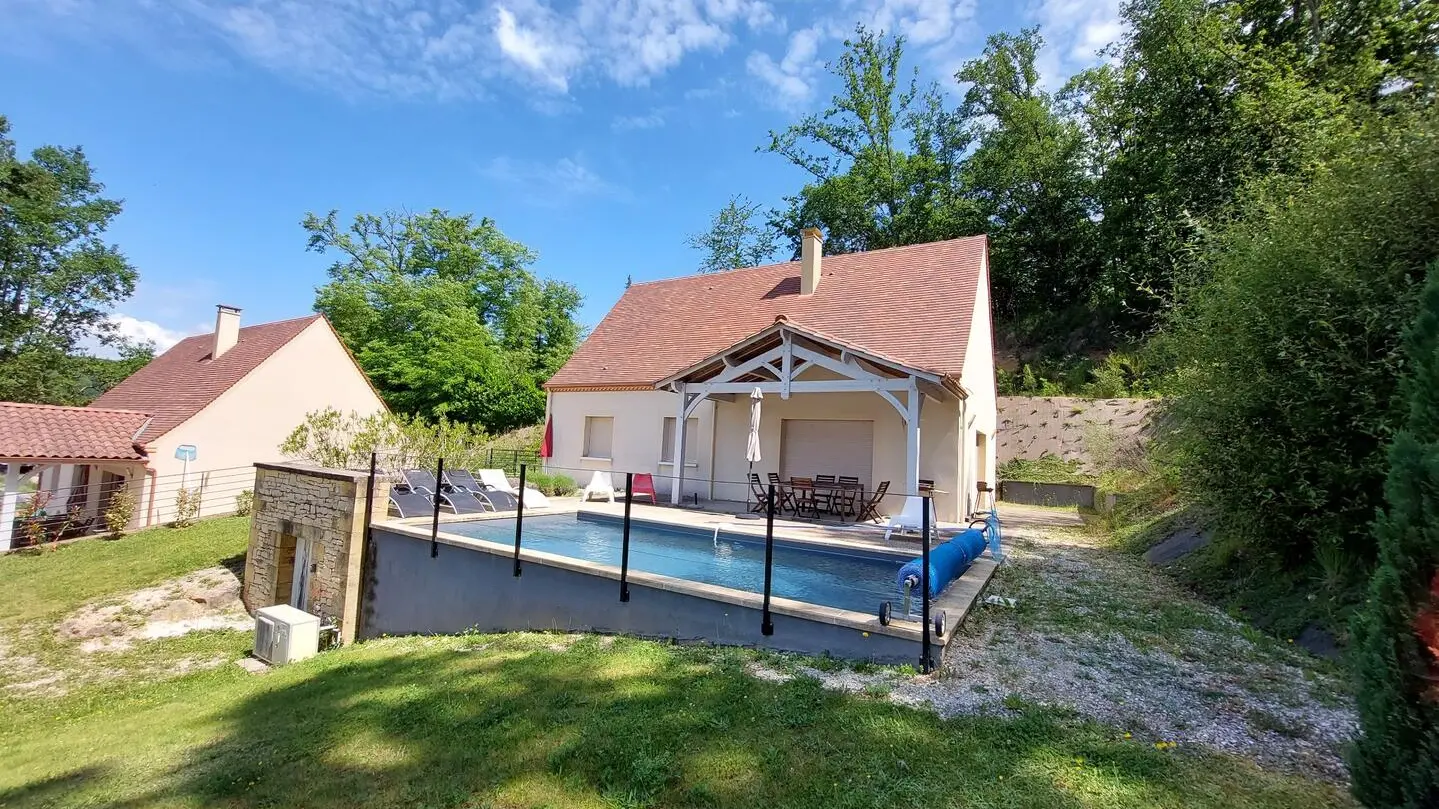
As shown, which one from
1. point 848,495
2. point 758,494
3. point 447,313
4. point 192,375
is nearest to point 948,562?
point 848,495

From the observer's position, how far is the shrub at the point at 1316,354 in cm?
548

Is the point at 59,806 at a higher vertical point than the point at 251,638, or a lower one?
higher

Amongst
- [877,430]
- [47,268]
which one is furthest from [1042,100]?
[47,268]

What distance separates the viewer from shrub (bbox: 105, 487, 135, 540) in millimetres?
15820

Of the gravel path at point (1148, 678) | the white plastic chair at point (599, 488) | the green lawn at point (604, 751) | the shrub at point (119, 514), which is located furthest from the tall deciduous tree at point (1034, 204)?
the shrub at point (119, 514)

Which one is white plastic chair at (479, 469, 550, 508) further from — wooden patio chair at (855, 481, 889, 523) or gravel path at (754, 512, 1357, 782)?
gravel path at (754, 512, 1357, 782)

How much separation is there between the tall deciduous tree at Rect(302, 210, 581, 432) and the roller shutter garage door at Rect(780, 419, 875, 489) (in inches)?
751

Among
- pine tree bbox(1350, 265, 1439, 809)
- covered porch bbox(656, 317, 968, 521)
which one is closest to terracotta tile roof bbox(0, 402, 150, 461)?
covered porch bbox(656, 317, 968, 521)

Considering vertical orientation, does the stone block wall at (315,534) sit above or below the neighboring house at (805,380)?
below

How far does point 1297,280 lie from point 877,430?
7.79m

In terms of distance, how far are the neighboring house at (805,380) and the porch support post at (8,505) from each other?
1337 centimetres

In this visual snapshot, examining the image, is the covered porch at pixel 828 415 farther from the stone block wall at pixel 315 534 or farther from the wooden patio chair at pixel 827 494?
the stone block wall at pixel 315 534

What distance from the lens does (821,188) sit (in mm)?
32375

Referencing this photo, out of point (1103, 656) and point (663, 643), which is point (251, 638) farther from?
point (1103, 656)
